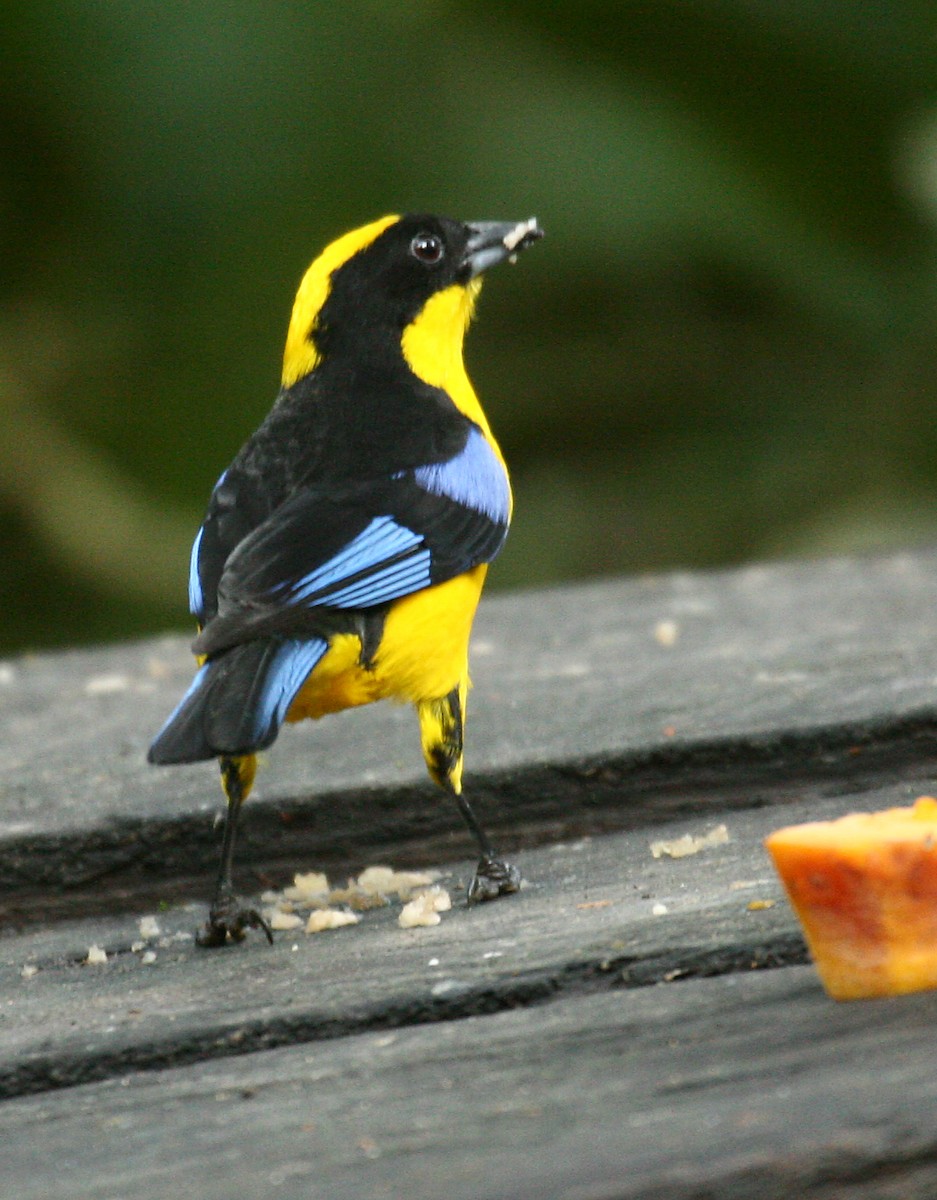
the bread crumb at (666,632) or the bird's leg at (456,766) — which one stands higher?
the bird's leg at (456,766)

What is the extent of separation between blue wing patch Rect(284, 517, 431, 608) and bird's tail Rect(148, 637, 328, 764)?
0.07 metres

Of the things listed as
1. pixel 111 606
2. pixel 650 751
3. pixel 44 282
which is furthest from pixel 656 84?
pixel 650 751

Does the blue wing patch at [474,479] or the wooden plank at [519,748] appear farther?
the blue wing patch at [474,479]

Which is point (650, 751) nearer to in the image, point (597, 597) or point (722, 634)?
point (722, 634)

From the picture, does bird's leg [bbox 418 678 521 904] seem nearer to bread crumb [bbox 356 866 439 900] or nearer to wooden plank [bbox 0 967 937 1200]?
bread crumb [bbox 356 866 439 900]

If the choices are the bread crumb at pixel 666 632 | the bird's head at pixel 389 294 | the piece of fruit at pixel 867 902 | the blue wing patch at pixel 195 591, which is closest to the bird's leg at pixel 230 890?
the blue wing patch at pixel 195 591

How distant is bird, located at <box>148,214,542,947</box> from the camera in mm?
2426

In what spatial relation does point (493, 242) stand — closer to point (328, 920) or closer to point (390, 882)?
point (390, 882)

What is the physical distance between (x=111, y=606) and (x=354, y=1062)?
167 inches

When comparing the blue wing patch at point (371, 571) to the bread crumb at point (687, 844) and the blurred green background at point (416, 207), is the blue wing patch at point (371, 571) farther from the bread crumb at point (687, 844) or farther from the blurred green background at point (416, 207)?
the blurred green background at point (416, 207)

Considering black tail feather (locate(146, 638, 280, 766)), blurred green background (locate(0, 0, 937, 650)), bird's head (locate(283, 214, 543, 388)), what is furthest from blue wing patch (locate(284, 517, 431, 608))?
blurred green background (locate(0, 0, 937, 650))

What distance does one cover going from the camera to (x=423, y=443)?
3.05 m

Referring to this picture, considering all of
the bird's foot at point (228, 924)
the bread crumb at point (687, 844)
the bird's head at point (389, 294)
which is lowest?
the bread crumb at point (687, 844)

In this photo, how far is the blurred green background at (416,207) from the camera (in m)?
5.08
